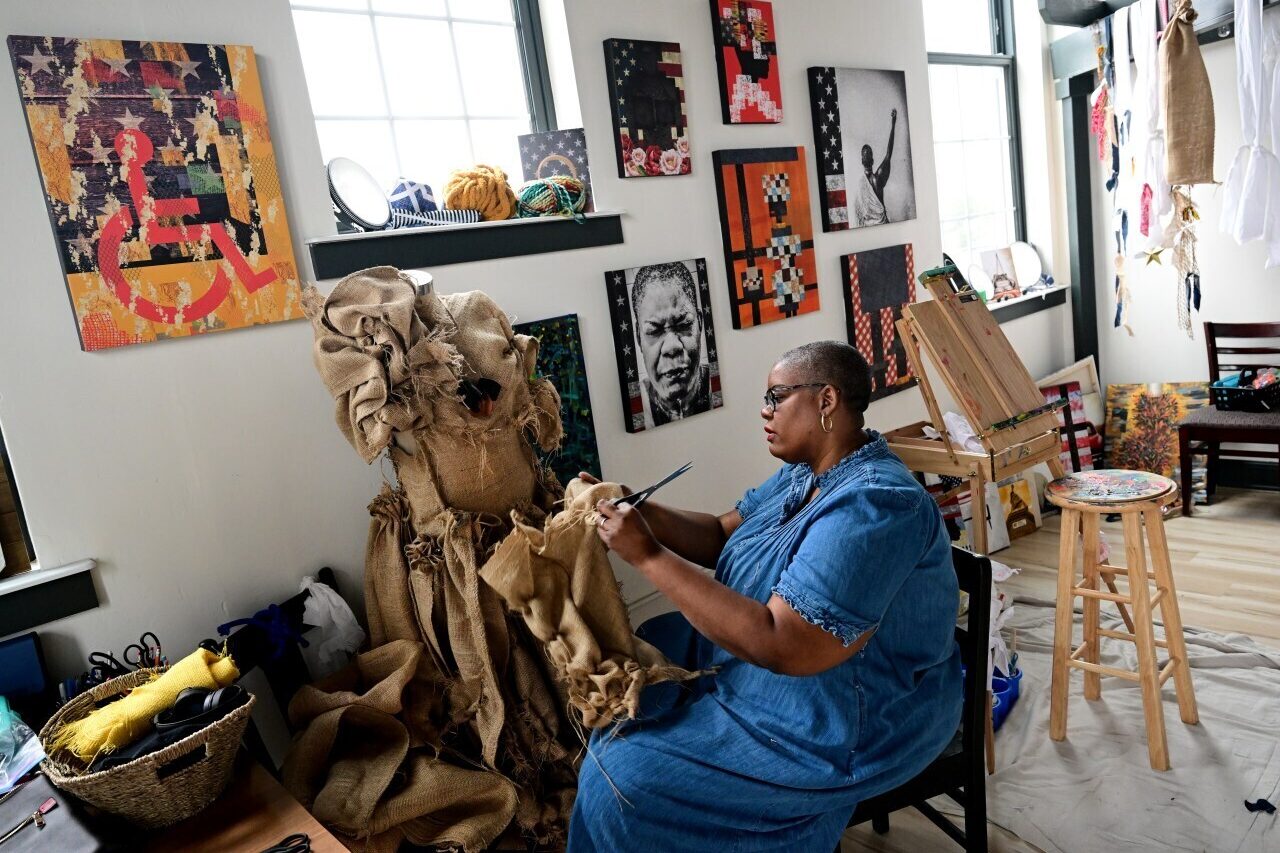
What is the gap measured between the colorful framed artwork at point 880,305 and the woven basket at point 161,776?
8.87 ft

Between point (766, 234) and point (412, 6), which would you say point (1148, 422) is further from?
point (412, 6)

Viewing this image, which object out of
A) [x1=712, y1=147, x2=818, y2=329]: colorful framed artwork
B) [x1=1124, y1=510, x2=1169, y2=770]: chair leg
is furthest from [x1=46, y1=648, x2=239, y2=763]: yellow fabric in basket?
[x1=1124, y1=510, x2=1169, y2=770]: chair leg

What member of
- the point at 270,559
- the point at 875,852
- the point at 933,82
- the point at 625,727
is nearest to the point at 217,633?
the point at 270,559

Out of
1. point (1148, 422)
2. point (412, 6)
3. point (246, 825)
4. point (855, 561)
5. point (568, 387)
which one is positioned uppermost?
point (412, 6)

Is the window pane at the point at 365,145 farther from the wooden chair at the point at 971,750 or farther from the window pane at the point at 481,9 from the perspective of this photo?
the wooden chair at the point at 971,750

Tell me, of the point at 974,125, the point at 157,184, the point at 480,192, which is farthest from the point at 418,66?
the point at 974,125

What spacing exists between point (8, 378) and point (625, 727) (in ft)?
4.55

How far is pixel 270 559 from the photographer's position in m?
2.07

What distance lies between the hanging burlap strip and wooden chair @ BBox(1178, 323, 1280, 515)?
322 centimetres

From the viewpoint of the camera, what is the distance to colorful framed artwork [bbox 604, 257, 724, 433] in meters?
2.74

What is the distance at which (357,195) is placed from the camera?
225cm

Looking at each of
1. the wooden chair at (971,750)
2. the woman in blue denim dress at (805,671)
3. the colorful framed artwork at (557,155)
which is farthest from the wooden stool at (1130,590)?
the colorful framed artwork at (557,155)

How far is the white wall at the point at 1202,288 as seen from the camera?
4.10 metres

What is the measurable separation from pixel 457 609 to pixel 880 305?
240 cm
